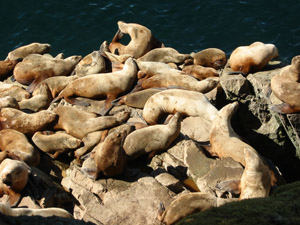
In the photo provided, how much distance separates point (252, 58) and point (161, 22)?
6.17 meters

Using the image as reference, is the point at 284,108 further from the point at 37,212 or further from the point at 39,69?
the point at 39,69

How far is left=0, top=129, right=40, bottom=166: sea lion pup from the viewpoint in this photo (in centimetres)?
880

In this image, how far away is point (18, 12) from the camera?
56.0 feet

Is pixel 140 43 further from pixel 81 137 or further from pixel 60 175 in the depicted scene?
pixel 60 175

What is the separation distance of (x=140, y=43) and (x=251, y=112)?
394 centimetres

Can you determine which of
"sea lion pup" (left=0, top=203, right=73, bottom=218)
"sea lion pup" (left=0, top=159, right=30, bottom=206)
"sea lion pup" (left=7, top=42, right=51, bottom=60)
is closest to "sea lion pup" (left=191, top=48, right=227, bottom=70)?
"sea lion pup" (left=7, top=42, right=51, bottom=60)

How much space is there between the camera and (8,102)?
33.9ft

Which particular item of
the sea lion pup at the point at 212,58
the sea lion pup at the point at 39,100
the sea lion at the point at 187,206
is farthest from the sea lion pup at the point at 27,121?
the sea lion pup at the point at 212,58

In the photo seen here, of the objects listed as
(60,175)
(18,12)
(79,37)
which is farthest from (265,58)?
(18,12)

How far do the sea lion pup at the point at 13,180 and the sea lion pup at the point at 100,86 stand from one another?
9.36 feet

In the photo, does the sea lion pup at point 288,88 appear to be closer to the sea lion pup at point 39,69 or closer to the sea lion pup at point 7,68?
the sea lion pup at point 39,69

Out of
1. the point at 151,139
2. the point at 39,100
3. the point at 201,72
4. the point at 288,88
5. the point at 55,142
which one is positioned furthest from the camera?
the point at 201,72

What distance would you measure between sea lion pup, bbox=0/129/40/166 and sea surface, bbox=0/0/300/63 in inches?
254

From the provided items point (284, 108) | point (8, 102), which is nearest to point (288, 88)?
point (284, 108)
